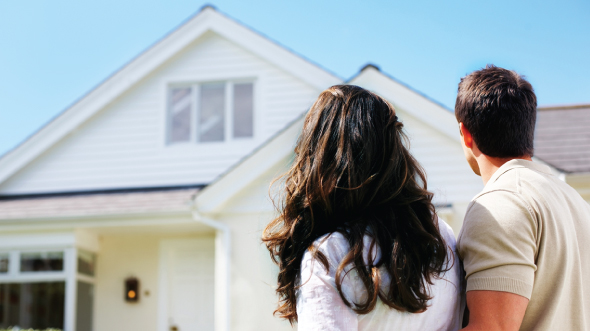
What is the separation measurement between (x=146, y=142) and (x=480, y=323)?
8.23 metres

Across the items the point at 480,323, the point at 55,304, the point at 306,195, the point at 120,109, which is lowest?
the point at 55,304

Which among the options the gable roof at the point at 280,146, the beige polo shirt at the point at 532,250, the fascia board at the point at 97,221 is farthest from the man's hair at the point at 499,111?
the fascia board at the point at 97,221

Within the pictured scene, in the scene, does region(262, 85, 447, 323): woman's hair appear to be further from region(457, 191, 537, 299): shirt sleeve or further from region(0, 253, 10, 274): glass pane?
region(0, 253, 10, 274): glass pane

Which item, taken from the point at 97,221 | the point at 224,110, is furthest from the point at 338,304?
the point at 224,110

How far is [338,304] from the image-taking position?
125 centimetres

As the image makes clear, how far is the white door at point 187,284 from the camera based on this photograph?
8258 mm

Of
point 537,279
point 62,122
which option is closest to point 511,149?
point 537,279

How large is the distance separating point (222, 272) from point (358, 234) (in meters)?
5.80

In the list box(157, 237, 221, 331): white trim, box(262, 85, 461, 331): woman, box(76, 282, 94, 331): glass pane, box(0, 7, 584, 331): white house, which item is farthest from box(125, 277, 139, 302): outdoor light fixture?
box(262, 85, 461, 331): woman

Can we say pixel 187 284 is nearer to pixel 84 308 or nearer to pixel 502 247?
pixel 84 308

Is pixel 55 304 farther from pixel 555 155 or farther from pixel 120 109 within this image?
pixel 555 155

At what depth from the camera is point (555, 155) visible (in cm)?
757

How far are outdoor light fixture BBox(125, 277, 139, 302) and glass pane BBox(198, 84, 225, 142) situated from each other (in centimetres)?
248

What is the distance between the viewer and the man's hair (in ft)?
5.16
